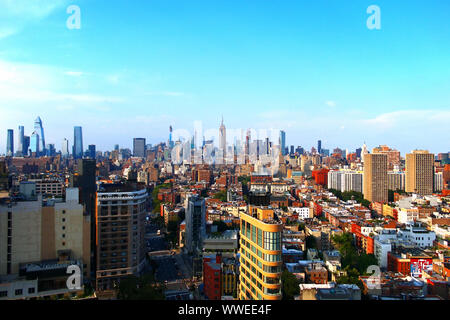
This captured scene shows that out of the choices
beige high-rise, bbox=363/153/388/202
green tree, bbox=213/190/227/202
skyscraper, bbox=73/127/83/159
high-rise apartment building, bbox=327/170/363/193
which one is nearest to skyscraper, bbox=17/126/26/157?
skyscraper, bbox=73/127/83/159

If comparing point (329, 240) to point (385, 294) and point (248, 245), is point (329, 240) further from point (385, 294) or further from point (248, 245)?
point (248, 245)

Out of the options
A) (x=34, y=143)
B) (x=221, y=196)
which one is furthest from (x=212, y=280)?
(x=221, y=196)

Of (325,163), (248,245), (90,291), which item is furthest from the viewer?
(325,163)

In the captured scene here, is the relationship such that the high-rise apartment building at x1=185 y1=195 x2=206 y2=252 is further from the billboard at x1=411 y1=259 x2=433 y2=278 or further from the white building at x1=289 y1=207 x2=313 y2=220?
the white building at x1=289 y1=207 x2=313 y2=220

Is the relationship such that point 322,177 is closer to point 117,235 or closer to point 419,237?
point 419,237

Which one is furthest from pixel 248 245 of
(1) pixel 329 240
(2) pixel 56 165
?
(2) pixel 56 165

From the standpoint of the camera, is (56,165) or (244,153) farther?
(244,153)

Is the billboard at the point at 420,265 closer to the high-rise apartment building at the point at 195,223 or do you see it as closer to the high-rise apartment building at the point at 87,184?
the high-rise apartment building at the point at 195,223
